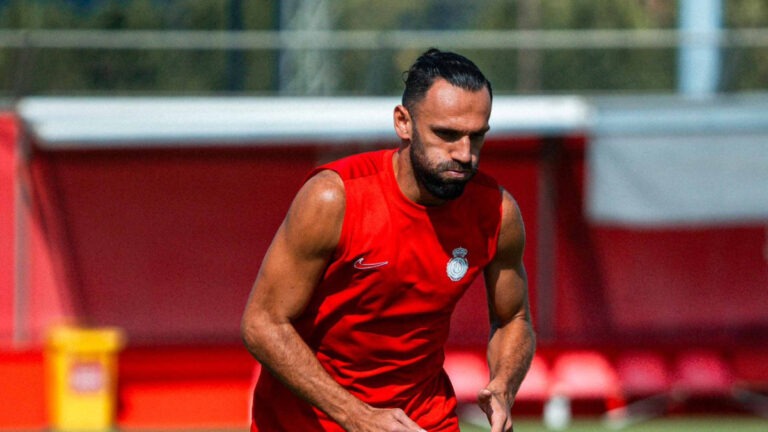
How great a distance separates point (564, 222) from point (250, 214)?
3050mm

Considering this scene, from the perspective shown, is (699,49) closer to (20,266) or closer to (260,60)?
(260,60)

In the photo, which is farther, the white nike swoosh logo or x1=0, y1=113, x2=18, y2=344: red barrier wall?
x1=0, y1=113, x2=18, y2=344: red barrier wall

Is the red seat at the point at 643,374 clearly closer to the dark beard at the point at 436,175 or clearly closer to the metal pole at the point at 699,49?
the metal pole at the point at 699,49

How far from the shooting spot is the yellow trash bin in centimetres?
1212

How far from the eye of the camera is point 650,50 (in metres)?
15.2

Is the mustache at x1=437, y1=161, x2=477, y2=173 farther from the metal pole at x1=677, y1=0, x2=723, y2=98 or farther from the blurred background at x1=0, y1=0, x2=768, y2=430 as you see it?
the metal pole at x1=677, y1=0, x2=723, y2=98

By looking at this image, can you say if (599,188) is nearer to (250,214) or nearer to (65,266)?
(250,214)

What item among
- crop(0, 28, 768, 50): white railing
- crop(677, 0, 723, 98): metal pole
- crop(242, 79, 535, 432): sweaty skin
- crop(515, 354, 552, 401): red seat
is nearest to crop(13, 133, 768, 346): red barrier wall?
crop(515, 354, 552, 401): red seat

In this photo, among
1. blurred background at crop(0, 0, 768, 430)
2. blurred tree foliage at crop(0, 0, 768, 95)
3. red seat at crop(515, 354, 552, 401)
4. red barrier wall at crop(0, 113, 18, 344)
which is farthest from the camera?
blurred tree foliage at crop(0, 0, 768, 95)

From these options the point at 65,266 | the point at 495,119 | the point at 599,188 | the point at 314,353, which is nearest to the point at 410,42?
the point at 495,119

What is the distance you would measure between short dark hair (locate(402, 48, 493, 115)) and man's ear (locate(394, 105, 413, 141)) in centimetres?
2

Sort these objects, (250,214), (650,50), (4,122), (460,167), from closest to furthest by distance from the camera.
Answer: (460,167), (4,122), (250,214), (650,50)

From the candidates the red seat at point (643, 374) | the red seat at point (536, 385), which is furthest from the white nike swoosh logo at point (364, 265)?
the red seat at point (643, 374)

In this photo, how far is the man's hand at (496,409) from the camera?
444 centimetres
